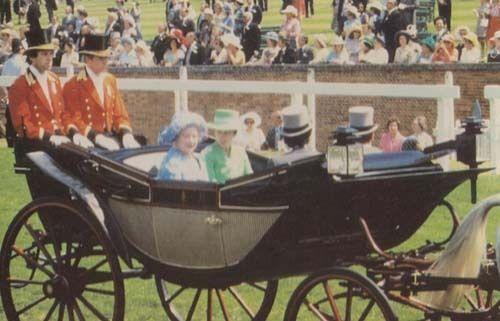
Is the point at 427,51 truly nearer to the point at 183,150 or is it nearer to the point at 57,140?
the point at 57,140

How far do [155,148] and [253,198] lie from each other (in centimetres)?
148

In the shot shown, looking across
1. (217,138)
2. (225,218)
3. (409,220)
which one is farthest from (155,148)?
(409,220)

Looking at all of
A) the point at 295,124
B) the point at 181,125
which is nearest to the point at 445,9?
the point at 295,124

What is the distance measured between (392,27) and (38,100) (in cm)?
1446

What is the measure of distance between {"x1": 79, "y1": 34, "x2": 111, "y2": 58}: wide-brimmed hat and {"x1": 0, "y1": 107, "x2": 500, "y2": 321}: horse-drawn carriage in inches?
50.9

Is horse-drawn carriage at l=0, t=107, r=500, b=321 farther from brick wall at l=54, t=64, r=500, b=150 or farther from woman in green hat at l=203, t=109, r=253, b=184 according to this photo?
brick wall at l=54, t=64, r=500, b=150

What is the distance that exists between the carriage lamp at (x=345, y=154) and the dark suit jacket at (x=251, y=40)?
18808 millimetres

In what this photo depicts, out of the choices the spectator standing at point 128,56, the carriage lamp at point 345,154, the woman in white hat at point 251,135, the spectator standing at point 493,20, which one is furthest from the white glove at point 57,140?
the spectator standing at point 493,20

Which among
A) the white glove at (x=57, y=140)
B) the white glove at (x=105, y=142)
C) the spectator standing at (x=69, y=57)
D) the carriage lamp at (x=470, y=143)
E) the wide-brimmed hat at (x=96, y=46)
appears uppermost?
the wide-brimmed hat at (x=96, y=46)

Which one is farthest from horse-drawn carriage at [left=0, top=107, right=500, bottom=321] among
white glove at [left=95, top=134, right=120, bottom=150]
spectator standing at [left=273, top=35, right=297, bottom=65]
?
spectator standing at [left=273, top=35, right=297, bottom=65]

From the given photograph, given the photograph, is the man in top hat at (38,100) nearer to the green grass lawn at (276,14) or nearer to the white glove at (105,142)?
the white glove at (105,142)

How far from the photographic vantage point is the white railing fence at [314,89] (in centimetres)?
1578

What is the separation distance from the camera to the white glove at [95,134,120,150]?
9.38 metres

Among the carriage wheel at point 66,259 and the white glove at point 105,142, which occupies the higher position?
A: the white glove at point 105,142
